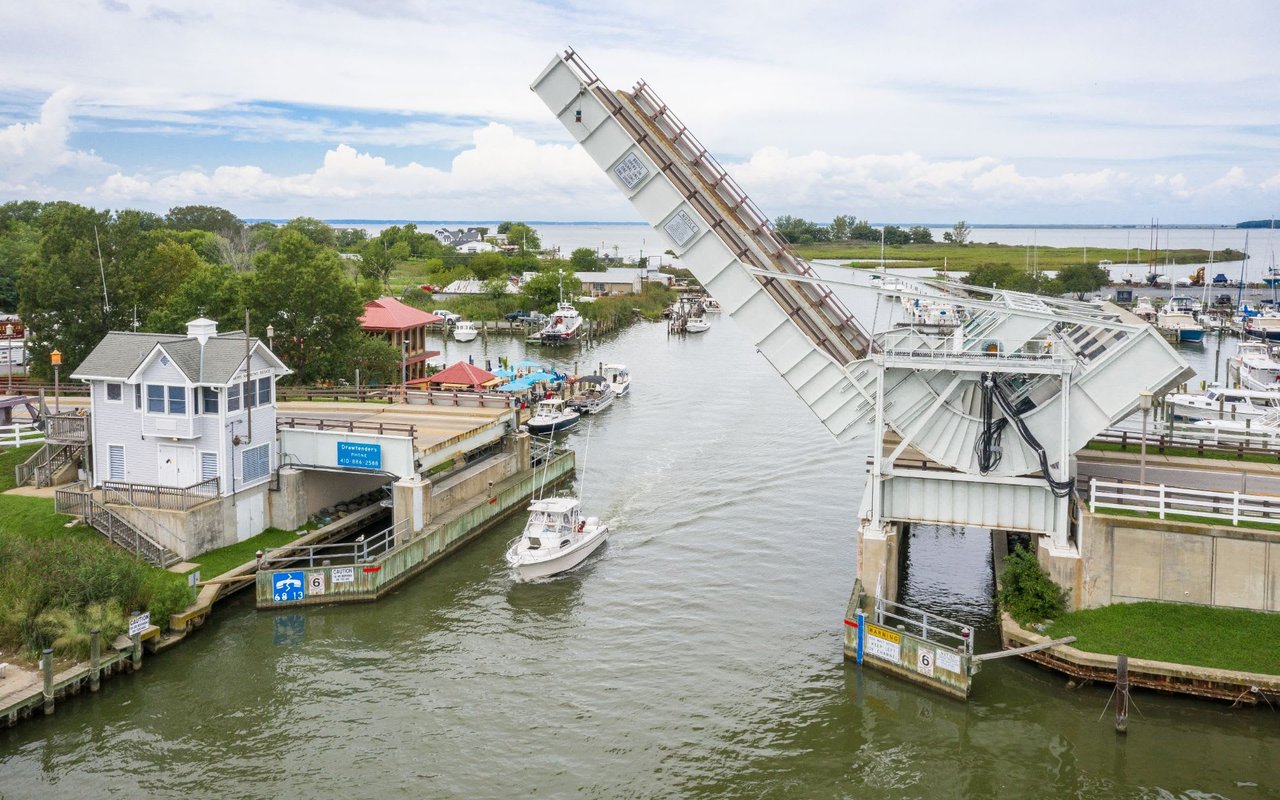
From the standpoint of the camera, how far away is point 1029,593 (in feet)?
84.2

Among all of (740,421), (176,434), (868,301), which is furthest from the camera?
(868,301)

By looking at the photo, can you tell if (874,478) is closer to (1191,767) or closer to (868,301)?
(1191,767)

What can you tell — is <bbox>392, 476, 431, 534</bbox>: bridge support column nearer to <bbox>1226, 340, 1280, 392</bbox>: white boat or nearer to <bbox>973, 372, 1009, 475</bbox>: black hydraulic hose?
<bbox>973, 372, 1009, 475</bbox>: black hydraulic hose

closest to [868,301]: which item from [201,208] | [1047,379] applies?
[201,208]

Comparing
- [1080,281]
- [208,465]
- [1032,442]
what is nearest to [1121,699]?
[1032,442]

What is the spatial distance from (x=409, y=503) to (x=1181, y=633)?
2220 centimetres

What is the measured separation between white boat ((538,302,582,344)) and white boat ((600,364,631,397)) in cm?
2788

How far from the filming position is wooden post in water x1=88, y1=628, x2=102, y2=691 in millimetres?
24047

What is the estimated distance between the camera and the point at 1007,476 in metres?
26.9

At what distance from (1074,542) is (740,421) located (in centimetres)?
3363

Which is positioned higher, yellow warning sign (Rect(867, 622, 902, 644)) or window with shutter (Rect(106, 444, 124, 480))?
window with shutter (Rect(106, 444, 124, 480))

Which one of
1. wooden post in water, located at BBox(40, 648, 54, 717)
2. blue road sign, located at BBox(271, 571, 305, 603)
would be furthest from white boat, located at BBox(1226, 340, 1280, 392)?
wooden post in water, located at BBox(40, 648, 54, 717)

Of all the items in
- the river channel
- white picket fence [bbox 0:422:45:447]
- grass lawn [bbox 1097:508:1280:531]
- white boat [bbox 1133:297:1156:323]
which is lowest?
the river channel

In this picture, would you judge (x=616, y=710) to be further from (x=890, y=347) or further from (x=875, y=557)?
(x=890, y=347)
